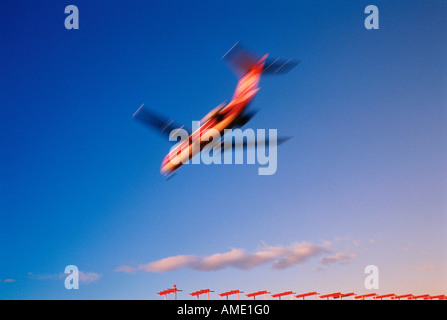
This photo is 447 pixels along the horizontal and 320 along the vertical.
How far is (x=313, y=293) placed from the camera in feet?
50.2

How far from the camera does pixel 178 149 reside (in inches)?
488
